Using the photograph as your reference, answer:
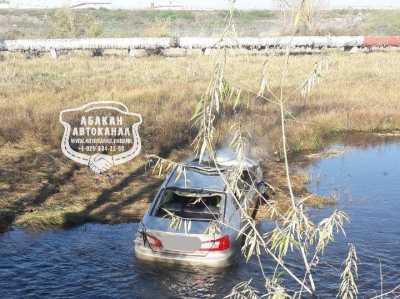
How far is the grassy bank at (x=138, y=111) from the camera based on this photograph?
13.5 m

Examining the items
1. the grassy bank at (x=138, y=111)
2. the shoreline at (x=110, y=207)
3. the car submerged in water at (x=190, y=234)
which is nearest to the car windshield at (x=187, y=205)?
the car submerged in water at (x=190, y=234)

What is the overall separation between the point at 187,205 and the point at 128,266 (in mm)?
1517

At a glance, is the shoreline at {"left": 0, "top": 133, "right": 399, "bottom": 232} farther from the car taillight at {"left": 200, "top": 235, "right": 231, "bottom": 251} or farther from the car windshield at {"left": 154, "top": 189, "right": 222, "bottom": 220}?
→ the car taillight at {"left": 200, "top": 235, "right": 231, "bottom": 251}

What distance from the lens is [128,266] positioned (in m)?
9.79

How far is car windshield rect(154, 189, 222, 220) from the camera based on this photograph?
9.68 meters

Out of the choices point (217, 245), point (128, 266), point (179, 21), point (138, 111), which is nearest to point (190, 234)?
point (217, 245)

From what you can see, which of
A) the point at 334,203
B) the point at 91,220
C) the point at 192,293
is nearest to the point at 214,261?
the point at 192,293

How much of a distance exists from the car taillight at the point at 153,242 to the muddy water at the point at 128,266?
1.53 ft

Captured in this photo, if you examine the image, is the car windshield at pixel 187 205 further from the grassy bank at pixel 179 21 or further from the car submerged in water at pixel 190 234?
the grassy bank at pixel 179 21

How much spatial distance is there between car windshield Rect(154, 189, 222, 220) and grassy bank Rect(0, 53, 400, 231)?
75.3 inches

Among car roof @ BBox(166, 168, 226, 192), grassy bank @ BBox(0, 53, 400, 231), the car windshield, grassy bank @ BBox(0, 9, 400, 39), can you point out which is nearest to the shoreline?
grassy bank @ BBox(0, 53, 400, 231)

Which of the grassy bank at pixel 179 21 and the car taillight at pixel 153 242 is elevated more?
the grassy bank at pixel 179 21

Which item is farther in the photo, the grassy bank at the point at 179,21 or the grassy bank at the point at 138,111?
the grassy bank at the point at 179,21

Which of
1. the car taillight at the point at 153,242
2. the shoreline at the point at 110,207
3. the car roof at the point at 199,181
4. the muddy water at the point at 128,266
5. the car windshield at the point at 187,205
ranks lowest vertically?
the shoreline at the point at 110,207
